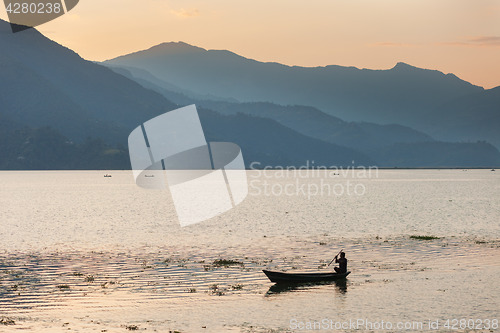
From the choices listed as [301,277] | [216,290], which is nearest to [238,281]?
[216,290]

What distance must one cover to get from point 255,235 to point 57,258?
3782 cm

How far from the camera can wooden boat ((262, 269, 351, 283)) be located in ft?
180

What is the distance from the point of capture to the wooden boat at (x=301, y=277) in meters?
54.8

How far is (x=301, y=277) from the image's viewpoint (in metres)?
56.3

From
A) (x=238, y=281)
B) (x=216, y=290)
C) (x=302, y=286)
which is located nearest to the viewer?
(x=216, y=290)

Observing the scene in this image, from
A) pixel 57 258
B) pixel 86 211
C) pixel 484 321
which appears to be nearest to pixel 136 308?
pixel 484 321

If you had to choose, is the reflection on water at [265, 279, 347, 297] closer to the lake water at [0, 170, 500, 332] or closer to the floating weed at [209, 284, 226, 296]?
the lake water at [0, 170, 500, 332]

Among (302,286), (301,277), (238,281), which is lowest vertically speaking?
(302,286)

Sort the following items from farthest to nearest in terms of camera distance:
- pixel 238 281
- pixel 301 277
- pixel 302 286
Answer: pixel 238 281 < pixel 301 277 < pixel 302 286

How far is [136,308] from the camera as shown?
46031 mm

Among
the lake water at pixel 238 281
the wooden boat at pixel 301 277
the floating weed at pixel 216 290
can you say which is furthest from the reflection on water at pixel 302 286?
the floating weed at pixel 216 290

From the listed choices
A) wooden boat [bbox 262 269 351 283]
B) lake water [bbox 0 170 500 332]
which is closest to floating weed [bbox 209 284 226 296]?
lake water [bbox 0 170 500 332]

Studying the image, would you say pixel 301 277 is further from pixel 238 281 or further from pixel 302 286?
pixel 238 281

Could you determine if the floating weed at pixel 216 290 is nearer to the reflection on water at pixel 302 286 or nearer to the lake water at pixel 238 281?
the lake water at pixel 238 281
